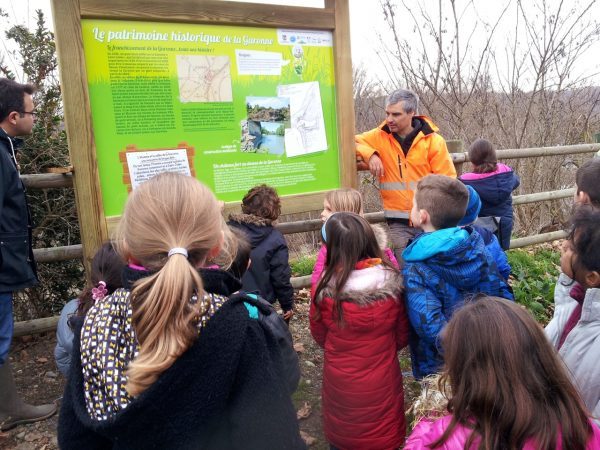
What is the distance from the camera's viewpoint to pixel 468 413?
4.35 feet

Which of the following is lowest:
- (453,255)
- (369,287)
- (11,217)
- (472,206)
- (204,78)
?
(369,287)

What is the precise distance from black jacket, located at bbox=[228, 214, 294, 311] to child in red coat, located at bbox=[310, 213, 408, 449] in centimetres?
72

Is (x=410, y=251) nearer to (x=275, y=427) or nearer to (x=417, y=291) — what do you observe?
(x=417, y=291)

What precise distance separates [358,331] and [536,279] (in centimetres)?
380

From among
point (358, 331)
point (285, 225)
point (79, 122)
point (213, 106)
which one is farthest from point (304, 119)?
point (358, 331)

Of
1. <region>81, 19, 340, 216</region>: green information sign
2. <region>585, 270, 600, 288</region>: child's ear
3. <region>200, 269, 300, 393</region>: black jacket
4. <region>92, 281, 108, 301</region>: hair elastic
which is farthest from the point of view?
<region>81, 19, 340, 216</region>: green information sign

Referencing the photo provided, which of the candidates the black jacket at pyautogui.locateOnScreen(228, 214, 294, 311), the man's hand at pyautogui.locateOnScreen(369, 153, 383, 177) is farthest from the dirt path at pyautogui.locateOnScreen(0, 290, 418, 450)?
the man's hand at pyautogui.locateOnScreen(369, 153, 383, 177)

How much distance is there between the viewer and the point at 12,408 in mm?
2957

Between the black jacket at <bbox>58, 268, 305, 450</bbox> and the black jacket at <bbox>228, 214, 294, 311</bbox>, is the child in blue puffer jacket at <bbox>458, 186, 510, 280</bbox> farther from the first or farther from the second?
the black jacket at <bbox>58, 268, 305, 450</bbox>

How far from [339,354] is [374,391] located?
0.25 m

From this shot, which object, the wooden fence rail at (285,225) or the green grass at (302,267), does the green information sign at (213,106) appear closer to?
the wooden fence rail at (285,225)

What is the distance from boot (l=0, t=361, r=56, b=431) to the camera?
2924mm

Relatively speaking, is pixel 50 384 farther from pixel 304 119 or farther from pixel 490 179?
pixel 490 179

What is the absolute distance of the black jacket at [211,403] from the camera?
1287mm
